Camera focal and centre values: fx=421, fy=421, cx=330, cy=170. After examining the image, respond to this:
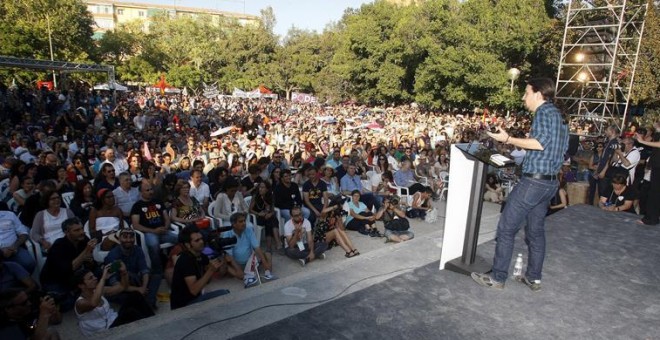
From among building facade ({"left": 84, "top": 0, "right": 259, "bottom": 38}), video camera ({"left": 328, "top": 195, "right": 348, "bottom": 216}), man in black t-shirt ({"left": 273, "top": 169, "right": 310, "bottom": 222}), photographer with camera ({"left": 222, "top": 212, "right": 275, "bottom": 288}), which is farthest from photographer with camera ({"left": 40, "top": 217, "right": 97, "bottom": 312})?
building facade ({"left": 84, "top": 0, "right": 259, "bottom": 38})

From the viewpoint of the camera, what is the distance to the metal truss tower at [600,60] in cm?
1694

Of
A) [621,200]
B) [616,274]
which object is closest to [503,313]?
[616,274]

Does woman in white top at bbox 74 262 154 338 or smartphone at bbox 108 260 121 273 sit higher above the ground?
smartphone at bbox 108 260 121 273

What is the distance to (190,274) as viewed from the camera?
12.9ft

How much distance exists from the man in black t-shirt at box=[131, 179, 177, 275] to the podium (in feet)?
11.4

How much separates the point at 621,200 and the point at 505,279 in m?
4.38

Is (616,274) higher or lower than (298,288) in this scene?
higher

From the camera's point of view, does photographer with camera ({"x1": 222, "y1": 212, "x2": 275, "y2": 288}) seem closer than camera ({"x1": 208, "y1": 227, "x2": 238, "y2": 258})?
No

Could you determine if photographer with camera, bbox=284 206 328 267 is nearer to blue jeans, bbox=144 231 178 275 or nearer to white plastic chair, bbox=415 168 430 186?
blue jeans, bbox=144 231 178 275

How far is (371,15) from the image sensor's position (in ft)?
119

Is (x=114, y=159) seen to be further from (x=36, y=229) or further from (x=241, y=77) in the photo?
(x=241, y=77)

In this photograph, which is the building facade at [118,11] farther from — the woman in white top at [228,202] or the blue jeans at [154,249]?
the blue jeans at [154,249]

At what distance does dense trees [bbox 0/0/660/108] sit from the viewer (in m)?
26.1

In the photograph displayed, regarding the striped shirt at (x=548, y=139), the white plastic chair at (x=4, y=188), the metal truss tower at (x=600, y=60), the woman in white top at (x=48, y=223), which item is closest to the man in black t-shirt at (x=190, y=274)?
the woman in white top at (x=48, y=223)
